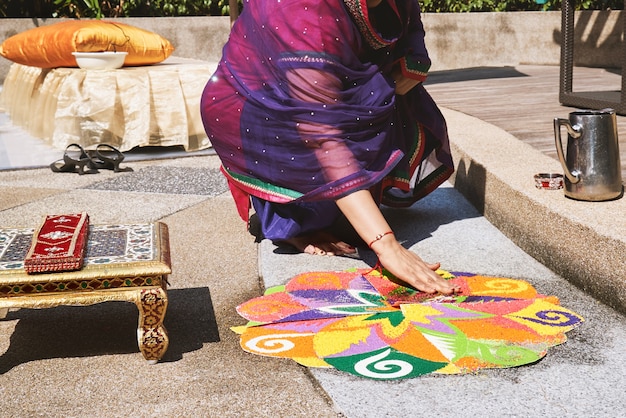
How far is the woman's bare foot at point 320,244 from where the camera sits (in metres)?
2.97

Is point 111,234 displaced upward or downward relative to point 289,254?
upward

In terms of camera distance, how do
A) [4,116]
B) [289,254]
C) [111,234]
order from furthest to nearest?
1. [4,116]
2. [289,254]
3. [111,234]

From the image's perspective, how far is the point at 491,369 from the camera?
76.5 inches

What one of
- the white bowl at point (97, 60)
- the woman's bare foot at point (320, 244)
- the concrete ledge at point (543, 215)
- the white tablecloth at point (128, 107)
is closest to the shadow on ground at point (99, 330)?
the woman's bare foot at point (320, 244)

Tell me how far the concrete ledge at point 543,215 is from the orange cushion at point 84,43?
269 cm

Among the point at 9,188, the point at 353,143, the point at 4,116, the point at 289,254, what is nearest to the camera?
the point at 353,143

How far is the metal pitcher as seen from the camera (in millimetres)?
2668

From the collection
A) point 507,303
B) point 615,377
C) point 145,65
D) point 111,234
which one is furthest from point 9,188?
point 615,377

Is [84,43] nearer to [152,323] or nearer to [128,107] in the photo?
[128,107]

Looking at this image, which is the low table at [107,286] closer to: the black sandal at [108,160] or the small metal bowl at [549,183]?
the small metal bowl at [549,183]

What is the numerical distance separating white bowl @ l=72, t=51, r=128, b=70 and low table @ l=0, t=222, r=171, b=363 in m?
3.57

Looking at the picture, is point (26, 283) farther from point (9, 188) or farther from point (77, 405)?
point (9, 188)

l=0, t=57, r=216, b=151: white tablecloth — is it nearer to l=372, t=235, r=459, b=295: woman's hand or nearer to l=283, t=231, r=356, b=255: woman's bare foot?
l=283, t=231, r=356, b=255: woman's bare foot

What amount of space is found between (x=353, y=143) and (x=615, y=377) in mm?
1143
